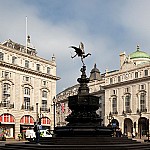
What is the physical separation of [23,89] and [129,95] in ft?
102

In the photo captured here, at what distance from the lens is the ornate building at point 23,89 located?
7012cm

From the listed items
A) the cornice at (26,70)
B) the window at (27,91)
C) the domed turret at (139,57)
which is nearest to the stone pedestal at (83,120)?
the cornice at (26,70)

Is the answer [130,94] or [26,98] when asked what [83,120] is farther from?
[130,94]

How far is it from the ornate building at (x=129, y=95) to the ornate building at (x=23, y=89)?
18.0 metres

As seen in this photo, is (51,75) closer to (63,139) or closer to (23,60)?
(23,60)

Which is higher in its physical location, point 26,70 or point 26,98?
point 26,70

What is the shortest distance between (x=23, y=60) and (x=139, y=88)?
3213 cm

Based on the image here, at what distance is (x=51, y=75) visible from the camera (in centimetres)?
8388

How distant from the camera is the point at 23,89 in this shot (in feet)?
246

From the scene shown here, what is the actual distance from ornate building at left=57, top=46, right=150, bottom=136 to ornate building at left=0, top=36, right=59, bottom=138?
18.0m

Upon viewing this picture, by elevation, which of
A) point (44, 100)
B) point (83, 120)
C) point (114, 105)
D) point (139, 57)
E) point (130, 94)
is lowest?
point (83, 120)

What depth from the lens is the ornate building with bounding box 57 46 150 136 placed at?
85062 millimetres

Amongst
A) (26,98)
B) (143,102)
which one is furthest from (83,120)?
(143,102)

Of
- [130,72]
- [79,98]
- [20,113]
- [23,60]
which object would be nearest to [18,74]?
[23,60]
